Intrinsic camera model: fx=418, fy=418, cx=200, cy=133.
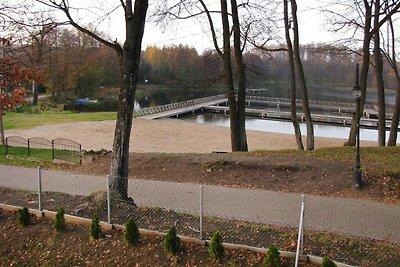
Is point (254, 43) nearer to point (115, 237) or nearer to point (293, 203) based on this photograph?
point (293, 203)

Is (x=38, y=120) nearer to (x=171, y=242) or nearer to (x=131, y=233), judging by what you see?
(x=131, y=233)

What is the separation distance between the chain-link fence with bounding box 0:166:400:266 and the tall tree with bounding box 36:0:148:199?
207 millimetres

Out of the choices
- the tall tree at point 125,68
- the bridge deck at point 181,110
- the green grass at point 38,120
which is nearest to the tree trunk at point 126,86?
the tall tree at point 125,68

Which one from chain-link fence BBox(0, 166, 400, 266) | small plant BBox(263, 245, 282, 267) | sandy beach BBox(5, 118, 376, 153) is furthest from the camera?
sandy beach BBox(5, 118, 376, 153)

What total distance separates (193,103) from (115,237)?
57295mm

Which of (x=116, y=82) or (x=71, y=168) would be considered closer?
(x=71, y=168)

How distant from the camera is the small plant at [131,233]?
7.39 m

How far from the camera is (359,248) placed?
6.84 m

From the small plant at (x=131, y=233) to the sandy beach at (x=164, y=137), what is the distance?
18179 mm

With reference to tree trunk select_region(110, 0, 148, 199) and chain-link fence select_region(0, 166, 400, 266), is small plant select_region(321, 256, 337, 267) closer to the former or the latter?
chain-link fence select_region(0, 166, 400, 266)

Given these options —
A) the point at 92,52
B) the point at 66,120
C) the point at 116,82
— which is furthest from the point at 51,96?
the point at 66,120

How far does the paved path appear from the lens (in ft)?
27.8

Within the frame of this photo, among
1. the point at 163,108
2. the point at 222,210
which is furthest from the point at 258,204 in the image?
the point at 163,108

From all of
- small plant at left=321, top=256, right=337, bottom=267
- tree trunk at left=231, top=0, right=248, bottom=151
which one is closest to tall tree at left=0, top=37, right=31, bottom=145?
small plant at left=321, top=256, right=337, bottom=267
